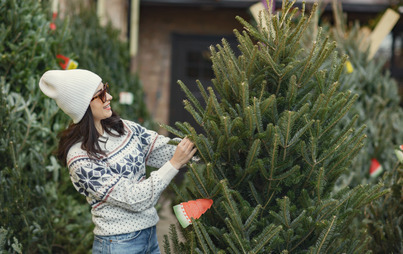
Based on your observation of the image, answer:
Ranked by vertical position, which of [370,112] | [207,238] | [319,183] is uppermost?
[319,183]

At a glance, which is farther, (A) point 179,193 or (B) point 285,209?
(A) point 179,193

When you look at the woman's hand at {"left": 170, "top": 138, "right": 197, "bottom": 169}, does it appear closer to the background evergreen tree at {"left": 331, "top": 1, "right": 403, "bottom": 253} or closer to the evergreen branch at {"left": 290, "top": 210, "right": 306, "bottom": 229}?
the evergreen branch at {"left": 290, "top": 210, "right": 306, "bottom": 229}

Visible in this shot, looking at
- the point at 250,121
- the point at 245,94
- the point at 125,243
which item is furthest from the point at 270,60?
the point at 125,243

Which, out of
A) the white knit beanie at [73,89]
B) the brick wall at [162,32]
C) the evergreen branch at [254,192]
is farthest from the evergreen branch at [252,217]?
the brick wall at [162,32]

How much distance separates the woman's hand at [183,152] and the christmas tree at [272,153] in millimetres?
55

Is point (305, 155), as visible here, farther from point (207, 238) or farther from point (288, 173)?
point (207, 238)

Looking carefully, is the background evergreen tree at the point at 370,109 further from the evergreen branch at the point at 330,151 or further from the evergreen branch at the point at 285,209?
the evergreen branch at the point at 285,209

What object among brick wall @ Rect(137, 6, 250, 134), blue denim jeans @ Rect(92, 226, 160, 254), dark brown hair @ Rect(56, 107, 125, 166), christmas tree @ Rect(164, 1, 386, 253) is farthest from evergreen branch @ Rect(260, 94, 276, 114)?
brick wall @ Rect(137, 6, 250, 134)

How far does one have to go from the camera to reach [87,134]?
2.41 metres

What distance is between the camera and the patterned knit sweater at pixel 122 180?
230 cm

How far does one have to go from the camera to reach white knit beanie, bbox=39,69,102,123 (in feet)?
7.72

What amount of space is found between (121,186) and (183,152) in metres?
0.32

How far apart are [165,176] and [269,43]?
31.1 inches

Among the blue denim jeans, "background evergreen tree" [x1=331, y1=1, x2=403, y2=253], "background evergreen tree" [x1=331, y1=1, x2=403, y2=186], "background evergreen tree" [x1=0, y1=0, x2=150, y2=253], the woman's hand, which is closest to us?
the woman's hand
